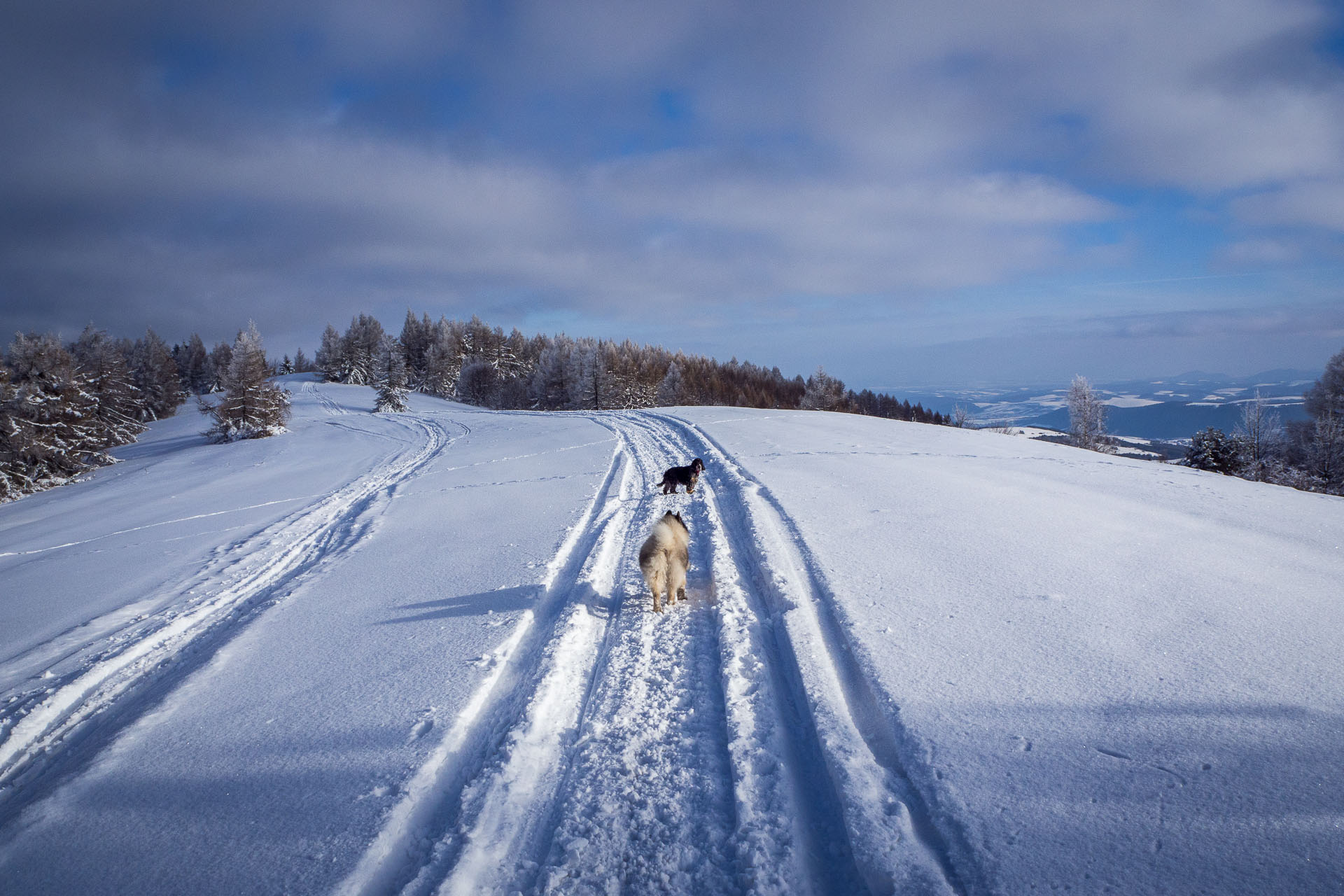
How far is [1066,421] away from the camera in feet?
146

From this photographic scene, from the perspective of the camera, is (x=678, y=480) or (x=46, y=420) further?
(x=46, y=420)

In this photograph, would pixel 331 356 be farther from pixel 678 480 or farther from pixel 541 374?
pixel 678 480

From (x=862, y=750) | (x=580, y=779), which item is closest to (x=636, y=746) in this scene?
(x=580, y=779)

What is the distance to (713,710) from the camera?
360 centimetres

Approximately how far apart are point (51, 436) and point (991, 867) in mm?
34582

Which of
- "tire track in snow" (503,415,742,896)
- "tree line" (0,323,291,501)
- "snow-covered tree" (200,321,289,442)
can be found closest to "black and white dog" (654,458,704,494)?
"tire track in snow" (503,415,742,896)

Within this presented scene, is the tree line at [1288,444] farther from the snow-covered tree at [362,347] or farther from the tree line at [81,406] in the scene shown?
the snow-covered tree at [362,347]

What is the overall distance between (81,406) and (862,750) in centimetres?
3750

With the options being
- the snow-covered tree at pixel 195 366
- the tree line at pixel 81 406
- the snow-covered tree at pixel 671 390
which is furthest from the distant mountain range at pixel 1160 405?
the snow-covered tree at pixel 195 366

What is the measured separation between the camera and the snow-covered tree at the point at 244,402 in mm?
29250

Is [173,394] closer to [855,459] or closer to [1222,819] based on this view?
[855,459]

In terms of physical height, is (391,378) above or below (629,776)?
above

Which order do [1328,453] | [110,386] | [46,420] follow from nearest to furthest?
[46,420] → [1328,453] → [110,386]

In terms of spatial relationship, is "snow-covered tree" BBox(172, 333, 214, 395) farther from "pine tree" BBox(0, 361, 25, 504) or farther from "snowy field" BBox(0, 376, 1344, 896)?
"snowy field" BBox(0, 376, 1344, 896)
